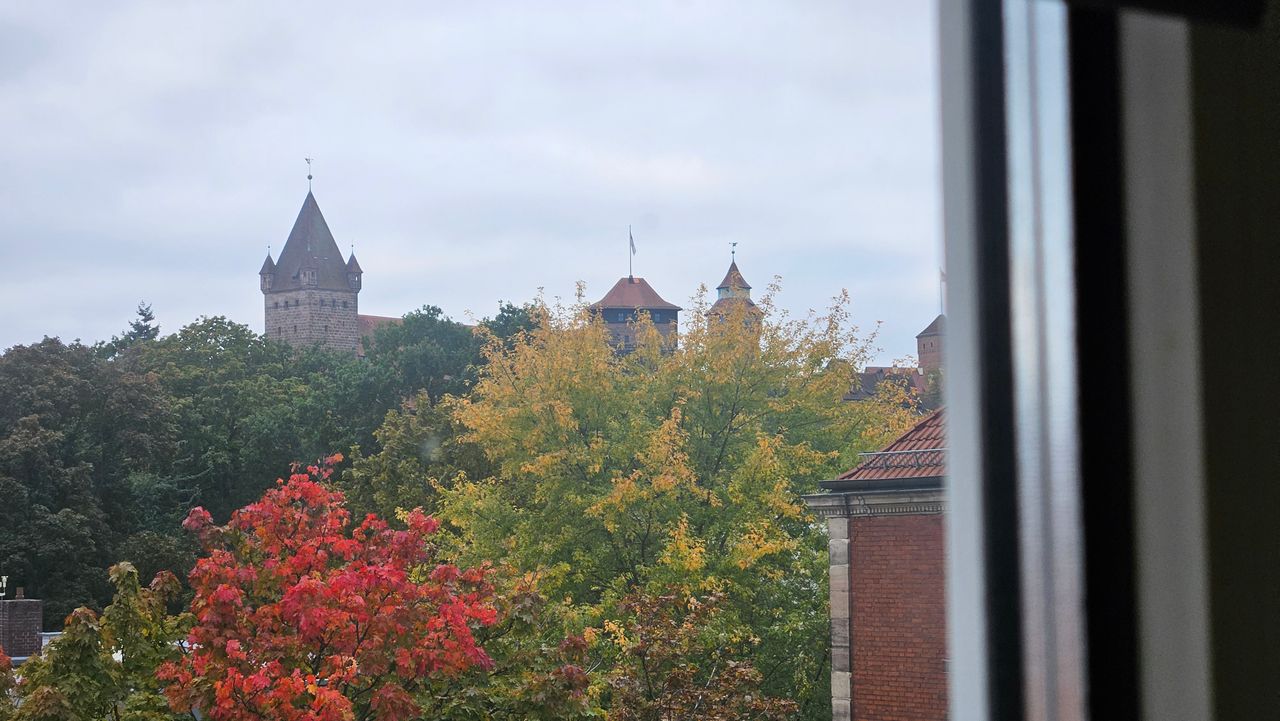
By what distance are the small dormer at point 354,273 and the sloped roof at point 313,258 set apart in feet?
1.26

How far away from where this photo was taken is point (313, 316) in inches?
2923

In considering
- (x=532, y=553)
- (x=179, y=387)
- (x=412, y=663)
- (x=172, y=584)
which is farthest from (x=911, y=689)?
(x=179, y=387)

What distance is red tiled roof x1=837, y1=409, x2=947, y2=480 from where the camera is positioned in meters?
6.84

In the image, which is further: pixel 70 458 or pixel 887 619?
pixel 70 458

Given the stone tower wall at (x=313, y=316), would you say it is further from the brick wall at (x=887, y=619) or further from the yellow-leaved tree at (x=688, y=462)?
the brick wall at (x=887, y=619)

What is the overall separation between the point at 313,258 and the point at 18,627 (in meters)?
59.7

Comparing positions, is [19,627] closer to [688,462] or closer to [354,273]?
[688,462]

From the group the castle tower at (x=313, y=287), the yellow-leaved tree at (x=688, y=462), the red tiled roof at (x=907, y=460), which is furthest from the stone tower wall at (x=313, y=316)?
the red tiled roof at (x=907, y=460)

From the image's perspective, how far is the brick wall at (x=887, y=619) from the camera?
7797mm

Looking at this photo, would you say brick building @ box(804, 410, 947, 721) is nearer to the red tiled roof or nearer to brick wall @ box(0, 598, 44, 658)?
the red tiled roof

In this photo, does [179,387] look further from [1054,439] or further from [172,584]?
[1054,439]

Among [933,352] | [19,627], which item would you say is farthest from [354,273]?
[933,352]

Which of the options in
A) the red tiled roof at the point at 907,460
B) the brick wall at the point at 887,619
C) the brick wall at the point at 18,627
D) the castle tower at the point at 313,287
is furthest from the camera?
the castle tower at the point at 313,287

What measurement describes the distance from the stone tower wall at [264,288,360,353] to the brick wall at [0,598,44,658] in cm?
5808
